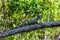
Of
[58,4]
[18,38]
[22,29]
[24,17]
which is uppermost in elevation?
[22,29]

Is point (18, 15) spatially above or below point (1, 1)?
below

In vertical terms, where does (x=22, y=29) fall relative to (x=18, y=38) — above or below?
above

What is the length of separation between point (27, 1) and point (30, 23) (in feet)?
8.39

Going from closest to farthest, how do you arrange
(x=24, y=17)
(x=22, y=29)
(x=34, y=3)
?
(x=22, y=29) < (x=34, y=3) < (x=24, y=17)

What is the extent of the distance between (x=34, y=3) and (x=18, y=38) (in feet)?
2.47

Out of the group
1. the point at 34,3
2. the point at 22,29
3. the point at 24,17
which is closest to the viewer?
the point at 22,29

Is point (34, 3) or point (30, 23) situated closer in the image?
point (30, 23)

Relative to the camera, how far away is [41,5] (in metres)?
3.18

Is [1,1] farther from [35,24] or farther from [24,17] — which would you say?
[35,24]

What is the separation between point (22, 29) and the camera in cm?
49

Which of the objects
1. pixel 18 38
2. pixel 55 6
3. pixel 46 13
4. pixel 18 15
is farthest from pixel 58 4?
pixel 18 38

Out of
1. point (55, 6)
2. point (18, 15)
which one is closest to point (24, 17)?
point (18, 15)

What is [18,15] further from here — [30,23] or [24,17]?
[30,23]

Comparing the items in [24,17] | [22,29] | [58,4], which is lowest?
[24,17]
